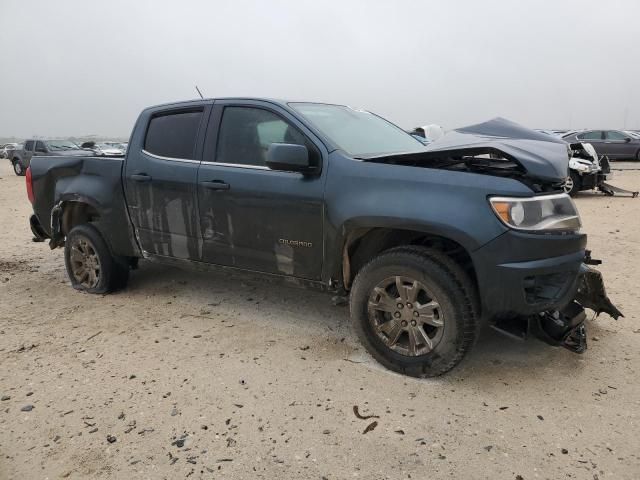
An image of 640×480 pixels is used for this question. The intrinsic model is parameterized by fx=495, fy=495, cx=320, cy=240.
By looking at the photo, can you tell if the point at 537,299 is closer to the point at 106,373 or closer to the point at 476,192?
the point at 476,192

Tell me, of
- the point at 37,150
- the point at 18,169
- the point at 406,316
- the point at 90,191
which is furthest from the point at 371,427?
the point at 18,169

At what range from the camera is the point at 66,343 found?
3.71 metres

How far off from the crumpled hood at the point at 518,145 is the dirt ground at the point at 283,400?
1278mm

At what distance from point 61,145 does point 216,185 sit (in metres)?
19.1

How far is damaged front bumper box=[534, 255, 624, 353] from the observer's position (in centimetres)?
305

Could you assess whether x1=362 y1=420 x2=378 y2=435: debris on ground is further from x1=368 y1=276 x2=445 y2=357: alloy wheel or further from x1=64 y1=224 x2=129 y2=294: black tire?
x1=64 y1=224 x2=129 y2=294: black tire

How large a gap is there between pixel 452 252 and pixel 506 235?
0.38 meters

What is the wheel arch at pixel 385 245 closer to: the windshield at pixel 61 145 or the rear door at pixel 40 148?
the windshield at pixel 61 145

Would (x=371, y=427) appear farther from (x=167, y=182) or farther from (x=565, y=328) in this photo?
(x=167, y=182)

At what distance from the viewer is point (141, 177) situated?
4.11 m

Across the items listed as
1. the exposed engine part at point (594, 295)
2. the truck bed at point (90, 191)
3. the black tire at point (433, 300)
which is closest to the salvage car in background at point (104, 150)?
the truck bed at point (90, 191)

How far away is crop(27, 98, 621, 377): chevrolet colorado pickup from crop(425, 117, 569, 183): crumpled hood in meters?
0.02

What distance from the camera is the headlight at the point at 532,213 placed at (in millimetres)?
2717

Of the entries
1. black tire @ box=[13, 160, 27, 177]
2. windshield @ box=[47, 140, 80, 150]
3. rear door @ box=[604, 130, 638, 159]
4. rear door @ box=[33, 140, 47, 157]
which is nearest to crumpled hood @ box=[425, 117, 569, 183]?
windshield @ box=[47, 140, 80, 150]
